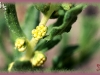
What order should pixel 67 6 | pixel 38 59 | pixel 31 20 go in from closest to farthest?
pixel 67 6 → pixel 38 59 → pixel 31 20

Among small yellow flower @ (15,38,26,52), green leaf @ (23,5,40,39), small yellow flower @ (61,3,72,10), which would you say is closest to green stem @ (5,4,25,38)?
small yellow flower @ (15,38,26,52)

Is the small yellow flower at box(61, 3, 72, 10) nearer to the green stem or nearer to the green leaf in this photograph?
the green stem

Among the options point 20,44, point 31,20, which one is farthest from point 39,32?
point 31,20

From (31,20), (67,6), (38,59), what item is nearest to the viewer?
(67,6)

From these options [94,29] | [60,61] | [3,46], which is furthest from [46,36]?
[94,29]

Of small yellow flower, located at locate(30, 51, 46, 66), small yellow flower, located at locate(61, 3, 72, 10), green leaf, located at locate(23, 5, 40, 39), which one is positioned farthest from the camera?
green leaf, located at locate(23, 5, 40, 39)

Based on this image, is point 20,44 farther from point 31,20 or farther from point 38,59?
point 31,20

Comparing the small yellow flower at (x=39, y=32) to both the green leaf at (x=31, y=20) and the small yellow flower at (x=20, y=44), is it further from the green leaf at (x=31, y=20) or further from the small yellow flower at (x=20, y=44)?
the green leaf at (x=31, y=20)

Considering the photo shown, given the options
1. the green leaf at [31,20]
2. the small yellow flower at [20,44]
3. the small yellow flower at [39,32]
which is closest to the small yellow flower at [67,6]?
the small yellow flower at [39,32]
